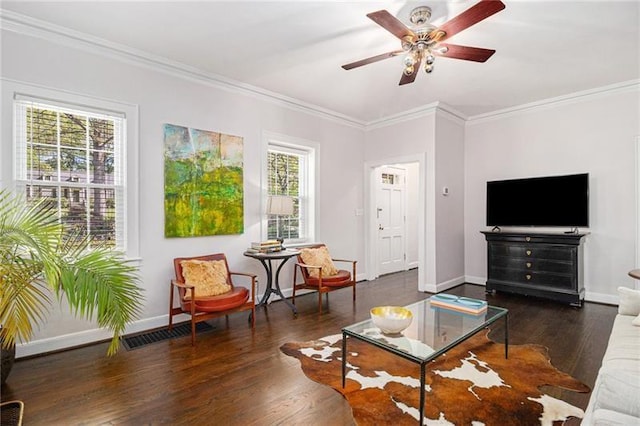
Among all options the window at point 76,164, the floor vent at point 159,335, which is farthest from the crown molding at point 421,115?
the floor vent at point 159,335

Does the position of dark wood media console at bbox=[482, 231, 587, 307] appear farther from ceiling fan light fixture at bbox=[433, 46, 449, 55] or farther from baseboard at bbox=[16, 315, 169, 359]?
baseboard at bbox=[16, 315, 169, 359]

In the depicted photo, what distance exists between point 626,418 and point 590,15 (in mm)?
3098

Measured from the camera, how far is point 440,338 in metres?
2.23

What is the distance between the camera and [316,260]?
4.52 meters

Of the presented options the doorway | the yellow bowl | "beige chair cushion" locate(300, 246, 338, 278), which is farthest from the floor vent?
the doorway

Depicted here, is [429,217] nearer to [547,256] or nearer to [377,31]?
[547,256]

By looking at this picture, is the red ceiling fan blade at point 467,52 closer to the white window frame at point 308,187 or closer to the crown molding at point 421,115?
the crown molding at point 421,115

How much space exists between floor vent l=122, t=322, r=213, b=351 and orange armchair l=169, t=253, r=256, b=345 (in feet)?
0.33

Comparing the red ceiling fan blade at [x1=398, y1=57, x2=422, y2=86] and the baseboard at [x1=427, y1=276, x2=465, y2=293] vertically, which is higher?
the red ceiling fan blade at [x1=398, y1=57, x2=422, y2=86]

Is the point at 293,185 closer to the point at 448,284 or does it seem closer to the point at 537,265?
the point at 448,284

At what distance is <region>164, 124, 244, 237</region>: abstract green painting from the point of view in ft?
11.8

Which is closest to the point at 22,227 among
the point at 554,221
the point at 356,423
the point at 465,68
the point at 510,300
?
the point at 356,423

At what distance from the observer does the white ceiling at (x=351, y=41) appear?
264 centimetres

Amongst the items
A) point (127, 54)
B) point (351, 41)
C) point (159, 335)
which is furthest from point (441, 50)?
point (159, 335)
